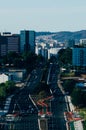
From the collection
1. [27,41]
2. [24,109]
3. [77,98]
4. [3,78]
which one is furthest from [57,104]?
[27,41]

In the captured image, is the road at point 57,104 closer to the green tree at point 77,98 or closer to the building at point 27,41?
the green tree at point 77,98

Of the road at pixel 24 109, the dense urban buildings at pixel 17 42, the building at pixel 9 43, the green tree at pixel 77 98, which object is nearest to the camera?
the road at pixel 24 109

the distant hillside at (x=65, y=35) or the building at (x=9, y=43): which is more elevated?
the building at (x=9, y=43)

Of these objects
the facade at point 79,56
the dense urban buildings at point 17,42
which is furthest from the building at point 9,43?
the facade at point 79,56

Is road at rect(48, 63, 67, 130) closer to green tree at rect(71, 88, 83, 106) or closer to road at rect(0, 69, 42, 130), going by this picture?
green tree at rect(71, 88, 83, 106)

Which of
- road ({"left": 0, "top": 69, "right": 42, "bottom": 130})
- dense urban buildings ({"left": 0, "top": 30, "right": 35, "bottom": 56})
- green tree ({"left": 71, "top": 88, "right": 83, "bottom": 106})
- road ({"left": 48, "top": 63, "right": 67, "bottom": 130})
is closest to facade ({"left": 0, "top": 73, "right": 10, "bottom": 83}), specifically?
road ({"left": 0, "top": 69, "right": 42, "bottom": 130})
